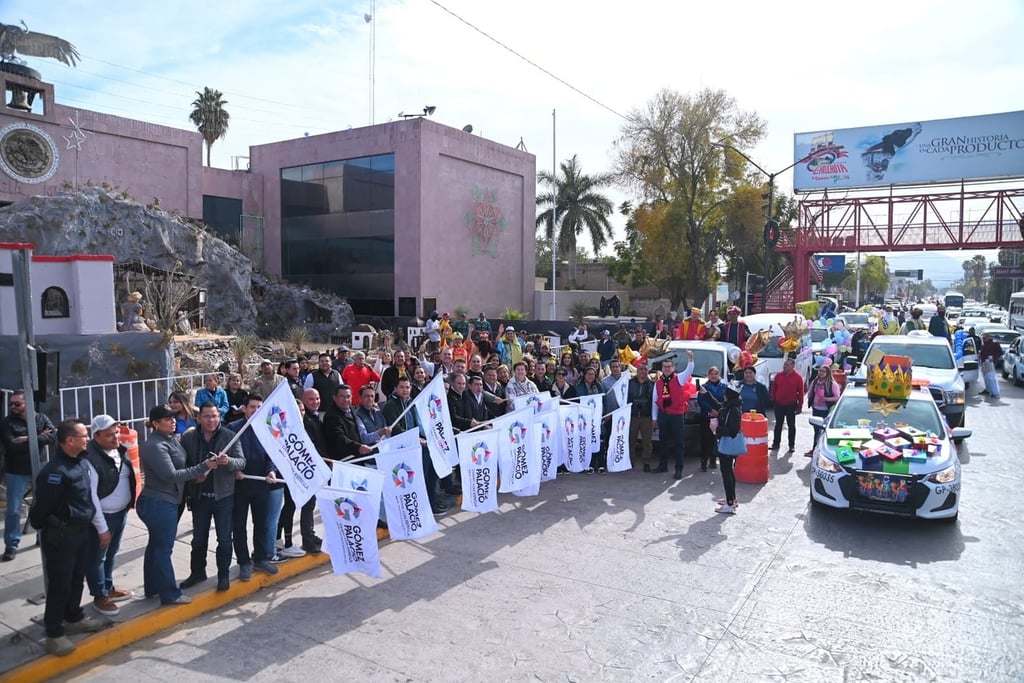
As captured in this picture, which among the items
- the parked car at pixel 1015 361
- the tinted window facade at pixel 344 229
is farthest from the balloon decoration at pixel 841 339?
the tinted window facade at pixel 344 229

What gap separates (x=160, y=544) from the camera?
6211 mm

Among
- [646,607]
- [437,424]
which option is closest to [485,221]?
[437,424]

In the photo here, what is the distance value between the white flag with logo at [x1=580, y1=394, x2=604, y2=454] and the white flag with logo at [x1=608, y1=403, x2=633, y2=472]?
206 mm

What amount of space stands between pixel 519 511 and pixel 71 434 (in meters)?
5.36

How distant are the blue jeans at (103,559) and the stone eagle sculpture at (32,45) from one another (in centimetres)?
2798

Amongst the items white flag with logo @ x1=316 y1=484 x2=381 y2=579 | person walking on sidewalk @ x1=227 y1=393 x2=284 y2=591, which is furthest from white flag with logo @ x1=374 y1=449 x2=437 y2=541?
person walking on sidewalk @ x1=227 y1=393 x2=284 y2=591

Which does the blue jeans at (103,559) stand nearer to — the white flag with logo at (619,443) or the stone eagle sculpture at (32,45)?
the white flag with logo at (619,443)

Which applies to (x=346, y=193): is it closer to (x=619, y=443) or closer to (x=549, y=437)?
(x=619, y=443)

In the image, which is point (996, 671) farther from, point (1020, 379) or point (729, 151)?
point (729, 151)

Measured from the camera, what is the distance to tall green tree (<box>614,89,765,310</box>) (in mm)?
35656

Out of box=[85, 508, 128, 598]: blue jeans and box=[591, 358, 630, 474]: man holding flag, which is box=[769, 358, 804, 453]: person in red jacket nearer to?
box=[591, 358, 630, 474]: man holding flag

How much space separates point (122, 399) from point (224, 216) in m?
25.4

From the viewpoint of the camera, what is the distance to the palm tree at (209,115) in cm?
5888

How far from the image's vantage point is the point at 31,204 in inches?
864
